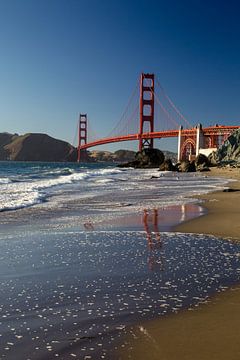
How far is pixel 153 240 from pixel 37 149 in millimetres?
167824

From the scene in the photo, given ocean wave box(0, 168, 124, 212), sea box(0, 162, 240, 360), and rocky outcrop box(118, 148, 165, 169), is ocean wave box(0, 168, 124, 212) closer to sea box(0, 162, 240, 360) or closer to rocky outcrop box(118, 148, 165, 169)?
sea box(0, 162, 240, 360)

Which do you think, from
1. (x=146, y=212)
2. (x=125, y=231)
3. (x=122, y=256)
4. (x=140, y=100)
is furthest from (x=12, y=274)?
(x=140, y=100)

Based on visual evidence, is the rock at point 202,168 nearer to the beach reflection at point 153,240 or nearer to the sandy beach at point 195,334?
the beach reflection at point 153,240

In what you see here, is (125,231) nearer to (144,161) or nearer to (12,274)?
(12,274)

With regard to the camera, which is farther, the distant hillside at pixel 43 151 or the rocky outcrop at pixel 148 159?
the distant hillside at pixel 43 151

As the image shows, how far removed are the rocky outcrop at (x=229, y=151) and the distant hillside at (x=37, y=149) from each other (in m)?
101

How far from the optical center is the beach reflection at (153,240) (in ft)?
15.2

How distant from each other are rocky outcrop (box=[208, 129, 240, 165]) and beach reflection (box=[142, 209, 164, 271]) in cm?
5073

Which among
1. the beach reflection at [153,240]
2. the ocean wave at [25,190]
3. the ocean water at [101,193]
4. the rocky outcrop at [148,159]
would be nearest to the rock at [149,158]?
the rocky outcrop at [148,159]

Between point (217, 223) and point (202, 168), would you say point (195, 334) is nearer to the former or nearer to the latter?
point (217, 223)

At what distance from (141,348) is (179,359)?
26cm

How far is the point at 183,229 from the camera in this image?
23.6ft

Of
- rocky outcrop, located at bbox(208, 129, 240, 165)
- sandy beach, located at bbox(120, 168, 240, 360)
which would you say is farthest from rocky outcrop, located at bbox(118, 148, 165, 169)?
sandy beach, located at bbox(120, 168, 240, 360)

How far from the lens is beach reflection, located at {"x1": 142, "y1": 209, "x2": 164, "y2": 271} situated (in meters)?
4.64
